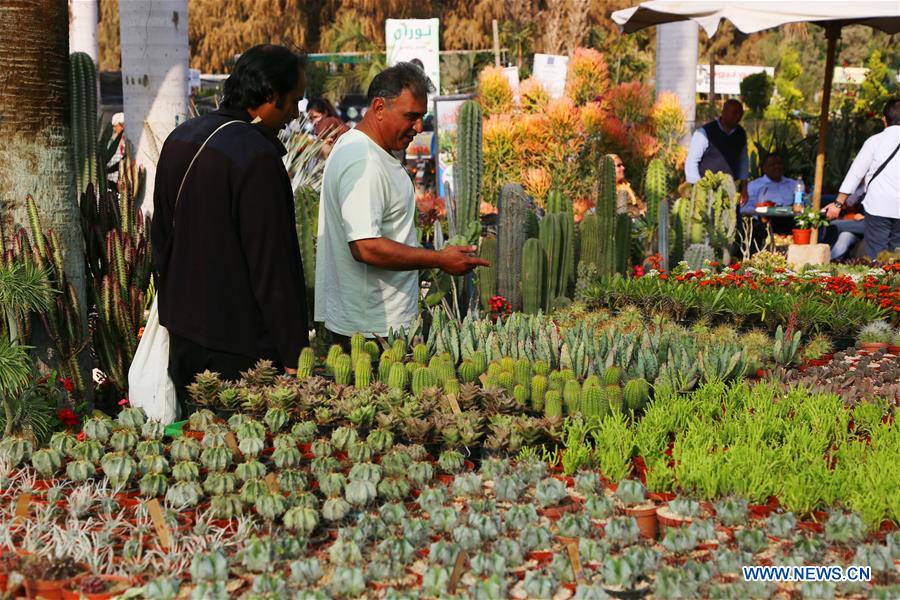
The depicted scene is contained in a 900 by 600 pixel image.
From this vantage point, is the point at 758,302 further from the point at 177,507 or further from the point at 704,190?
the point at 177,507

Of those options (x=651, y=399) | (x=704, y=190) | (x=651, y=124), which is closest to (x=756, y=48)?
(x=651, y=124)

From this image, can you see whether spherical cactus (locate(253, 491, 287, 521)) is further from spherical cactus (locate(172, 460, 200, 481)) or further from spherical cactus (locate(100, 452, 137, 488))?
spherical cactus (locate(100, 452, 137, 488))

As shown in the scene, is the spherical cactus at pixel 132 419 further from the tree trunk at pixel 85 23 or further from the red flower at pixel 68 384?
the tree trunk at pixel 85 23

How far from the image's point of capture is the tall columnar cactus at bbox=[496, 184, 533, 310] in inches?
255

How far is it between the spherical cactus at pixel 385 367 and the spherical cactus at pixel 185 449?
0.84m

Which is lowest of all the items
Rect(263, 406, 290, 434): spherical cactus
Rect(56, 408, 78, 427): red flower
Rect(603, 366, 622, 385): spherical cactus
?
Rect(56, 408, 78, 427): red flower

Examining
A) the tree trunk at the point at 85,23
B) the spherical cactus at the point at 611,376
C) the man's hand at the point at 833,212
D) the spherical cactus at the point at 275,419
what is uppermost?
the tree trunk at the point at 85,23

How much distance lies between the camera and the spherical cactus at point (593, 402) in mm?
3494

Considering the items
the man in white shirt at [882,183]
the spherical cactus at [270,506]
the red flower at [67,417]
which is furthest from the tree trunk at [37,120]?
the man in white shirt at [882,183]

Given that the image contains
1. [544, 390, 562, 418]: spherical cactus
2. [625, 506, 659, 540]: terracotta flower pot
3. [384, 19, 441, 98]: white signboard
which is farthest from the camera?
[384, 19, 441, 98]: white signboard

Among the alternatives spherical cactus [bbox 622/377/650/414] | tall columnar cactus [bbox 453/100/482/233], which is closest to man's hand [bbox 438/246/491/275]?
spherical cactus [bbox 622/377/650/414]

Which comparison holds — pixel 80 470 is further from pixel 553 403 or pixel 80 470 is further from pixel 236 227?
pixel 553 403

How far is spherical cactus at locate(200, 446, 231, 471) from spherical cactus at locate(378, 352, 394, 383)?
844 millimetres

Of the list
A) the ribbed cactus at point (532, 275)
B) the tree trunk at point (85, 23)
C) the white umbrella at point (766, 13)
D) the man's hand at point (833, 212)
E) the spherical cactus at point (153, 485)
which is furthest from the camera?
the tree trunk at point (85, 23)
